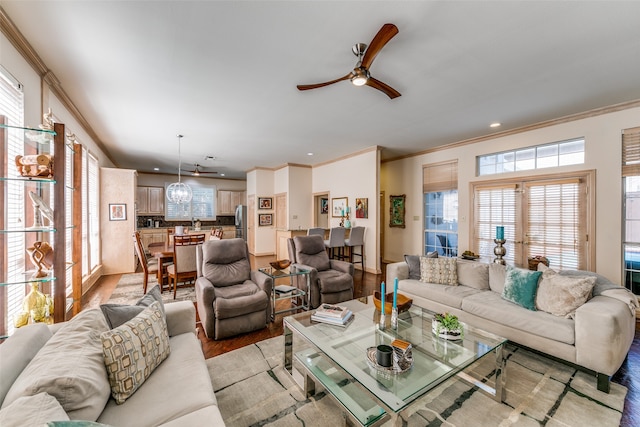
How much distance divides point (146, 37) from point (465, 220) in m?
5.46

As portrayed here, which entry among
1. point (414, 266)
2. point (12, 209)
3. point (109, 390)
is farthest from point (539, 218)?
point (12, 209)

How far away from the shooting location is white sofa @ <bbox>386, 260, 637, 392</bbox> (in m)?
1.96

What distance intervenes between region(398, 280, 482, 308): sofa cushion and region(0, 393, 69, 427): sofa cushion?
3151mm

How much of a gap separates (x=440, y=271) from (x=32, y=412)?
11.6ft

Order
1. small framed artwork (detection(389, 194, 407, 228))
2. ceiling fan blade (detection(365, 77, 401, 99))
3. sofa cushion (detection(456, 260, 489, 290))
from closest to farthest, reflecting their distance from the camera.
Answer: ceiling fan blade (detection(365, 77, 401, 99)), sofa cushion (detection(456, 260, 489, 290)), small framed artwork (detection(389, 194, 407, 228))

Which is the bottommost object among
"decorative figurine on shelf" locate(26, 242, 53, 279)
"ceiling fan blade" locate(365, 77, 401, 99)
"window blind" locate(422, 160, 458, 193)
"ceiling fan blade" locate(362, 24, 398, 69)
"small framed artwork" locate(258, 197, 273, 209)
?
"decorative figurine on shelf" locate(26, 242, 53, 279)

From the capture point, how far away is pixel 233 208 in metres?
10.4

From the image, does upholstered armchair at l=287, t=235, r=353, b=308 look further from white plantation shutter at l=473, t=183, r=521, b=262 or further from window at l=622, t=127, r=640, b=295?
window at l=622, t=127, r=640, b=295

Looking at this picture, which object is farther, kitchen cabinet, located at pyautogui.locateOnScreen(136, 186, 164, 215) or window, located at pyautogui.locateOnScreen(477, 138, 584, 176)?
kitchen cabinet, located at pyautogui.locateOnScreen(136, 186, 164, 215)

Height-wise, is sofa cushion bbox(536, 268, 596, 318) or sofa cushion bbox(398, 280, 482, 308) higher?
sofa cushion bbox(536, 268, 596, 318)

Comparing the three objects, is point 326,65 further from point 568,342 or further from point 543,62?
point 568,342

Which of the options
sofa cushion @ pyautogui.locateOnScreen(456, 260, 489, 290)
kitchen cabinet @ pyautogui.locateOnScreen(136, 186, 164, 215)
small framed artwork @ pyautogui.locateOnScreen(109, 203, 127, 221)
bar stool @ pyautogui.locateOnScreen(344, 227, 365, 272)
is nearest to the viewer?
sofa cushion @ pyautogui.locateOnScreen(456, 260, 489, 290)

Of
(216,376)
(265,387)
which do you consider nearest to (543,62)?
(265,387)

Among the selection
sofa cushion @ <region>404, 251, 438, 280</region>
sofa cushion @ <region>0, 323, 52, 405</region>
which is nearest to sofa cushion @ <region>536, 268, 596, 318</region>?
sofa cushion @ <region>404, 251, 438, 280</region>
